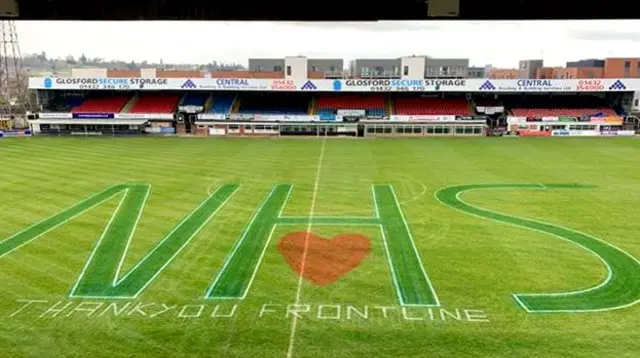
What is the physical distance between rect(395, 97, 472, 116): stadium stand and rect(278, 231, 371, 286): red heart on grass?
162 ft

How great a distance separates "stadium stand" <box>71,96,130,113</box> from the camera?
71875mm

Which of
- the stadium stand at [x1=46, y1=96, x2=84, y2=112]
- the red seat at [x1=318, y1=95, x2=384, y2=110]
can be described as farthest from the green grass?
the stadium stand at [x1=46, y1=96, x2=84, y2=112]

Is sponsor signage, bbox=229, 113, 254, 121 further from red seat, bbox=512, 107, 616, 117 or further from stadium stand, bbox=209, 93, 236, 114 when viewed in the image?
red seat, bbox=512, 107, 616, 117

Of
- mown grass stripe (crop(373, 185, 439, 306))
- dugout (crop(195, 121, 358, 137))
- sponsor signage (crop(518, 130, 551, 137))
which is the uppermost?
dugout (crop(195, 121, 358, 137))

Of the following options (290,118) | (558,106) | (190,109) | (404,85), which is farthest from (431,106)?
(190,109)

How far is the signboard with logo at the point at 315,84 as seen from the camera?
69562mm

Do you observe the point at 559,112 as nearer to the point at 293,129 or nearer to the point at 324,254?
the point at 293,129

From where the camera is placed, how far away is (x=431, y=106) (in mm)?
73188

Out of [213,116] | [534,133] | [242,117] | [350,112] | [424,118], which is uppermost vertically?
[350,112]

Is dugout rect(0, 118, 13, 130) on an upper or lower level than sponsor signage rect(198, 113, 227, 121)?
lower

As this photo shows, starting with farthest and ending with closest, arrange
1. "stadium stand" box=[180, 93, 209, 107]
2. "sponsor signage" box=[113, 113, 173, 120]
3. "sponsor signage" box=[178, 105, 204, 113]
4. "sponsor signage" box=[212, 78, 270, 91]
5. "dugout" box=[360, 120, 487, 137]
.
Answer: "stadium stand" box=[180, 93, 209, 107] → "sponsor signage" box=[178, 105, 204, 113] → "sponsor signage" box=[212, 78, 270, 91] → "sponsor signage" box=[113, 113, 173, 120] → "dugout" box=[360, 120, 487, 137]

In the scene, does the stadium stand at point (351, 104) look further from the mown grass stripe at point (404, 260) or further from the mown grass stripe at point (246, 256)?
the mown grass stripe at point (246, 256)

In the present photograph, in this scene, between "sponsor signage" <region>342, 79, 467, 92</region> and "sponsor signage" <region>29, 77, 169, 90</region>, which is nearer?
"sponsor signage" <region>342, 79, 467, 92</region>
